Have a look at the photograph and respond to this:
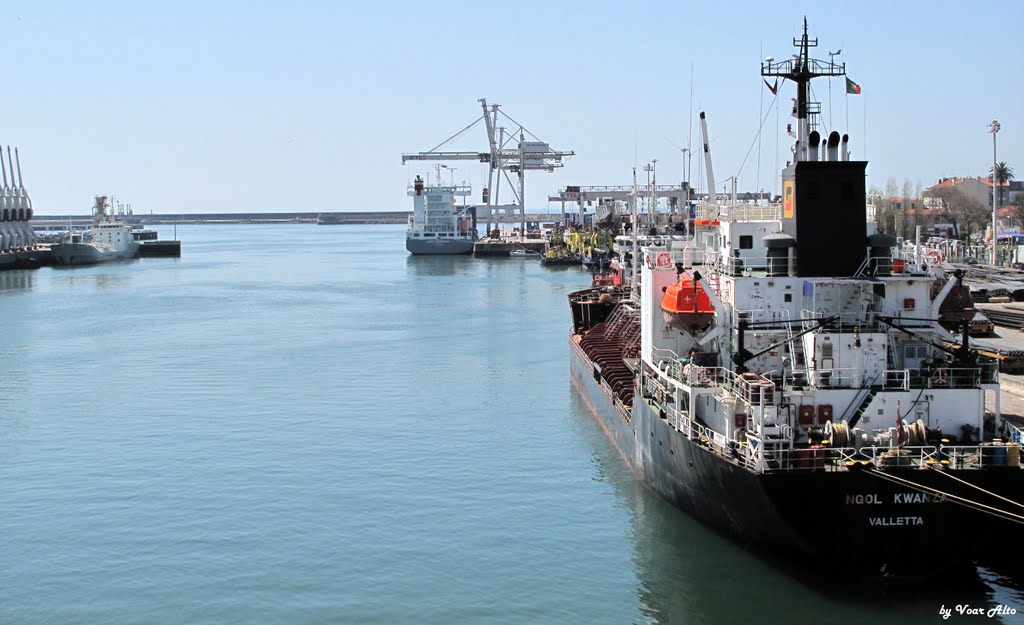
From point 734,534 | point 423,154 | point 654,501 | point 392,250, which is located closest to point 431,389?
point 654,501

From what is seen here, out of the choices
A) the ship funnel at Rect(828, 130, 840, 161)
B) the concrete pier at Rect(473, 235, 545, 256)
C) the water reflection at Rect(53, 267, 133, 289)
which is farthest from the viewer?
the concrete pier at Rect(473, 235, 545, 256)

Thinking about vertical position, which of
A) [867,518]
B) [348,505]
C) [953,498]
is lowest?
[348,505]

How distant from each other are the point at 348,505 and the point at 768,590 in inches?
352

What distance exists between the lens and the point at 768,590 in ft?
58.0

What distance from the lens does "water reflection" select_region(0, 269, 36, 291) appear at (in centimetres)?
8488

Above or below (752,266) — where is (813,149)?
above

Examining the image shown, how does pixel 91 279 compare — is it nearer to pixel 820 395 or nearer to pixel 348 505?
pixel 348 505

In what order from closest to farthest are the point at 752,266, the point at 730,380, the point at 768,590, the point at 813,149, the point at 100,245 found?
1. the point at 768,590
2. the point at 730,380
3. the point at 752,266
4. the point at 813,149
5. the point at 100,245

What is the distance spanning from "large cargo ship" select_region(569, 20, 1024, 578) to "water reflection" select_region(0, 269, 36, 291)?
2845 inches

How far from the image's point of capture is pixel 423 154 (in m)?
140

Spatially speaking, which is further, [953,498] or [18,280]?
[18,280]

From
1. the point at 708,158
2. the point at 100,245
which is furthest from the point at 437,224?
the point at 708,158

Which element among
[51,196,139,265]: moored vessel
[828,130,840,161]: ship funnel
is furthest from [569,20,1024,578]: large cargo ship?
[51,196,139,265]: moored vessel

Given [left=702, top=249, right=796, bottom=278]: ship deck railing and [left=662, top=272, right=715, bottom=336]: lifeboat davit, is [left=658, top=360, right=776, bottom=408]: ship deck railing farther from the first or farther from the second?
[left=702, top=249, right=796, bottom=278]: ship deck railing
